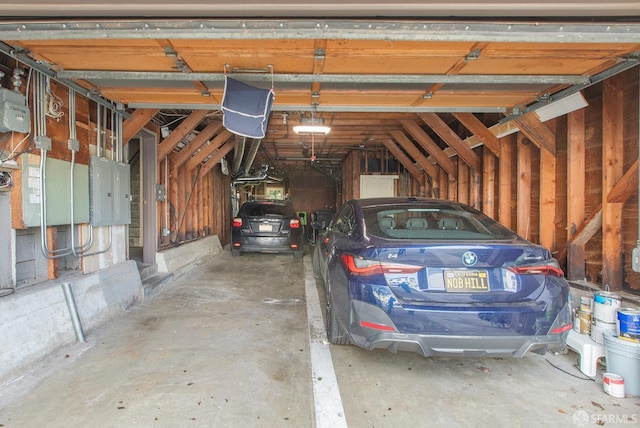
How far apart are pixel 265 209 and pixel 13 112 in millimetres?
5244

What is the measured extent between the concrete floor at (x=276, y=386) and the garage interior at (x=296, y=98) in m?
0.53

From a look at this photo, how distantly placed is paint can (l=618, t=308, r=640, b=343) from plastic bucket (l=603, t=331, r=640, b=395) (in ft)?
0.18

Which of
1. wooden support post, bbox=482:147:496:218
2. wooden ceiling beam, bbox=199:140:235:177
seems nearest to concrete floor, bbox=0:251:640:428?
wooden support post, bbox=482:147:496:218

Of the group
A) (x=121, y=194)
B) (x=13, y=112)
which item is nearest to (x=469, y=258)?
(x=13, y=112)

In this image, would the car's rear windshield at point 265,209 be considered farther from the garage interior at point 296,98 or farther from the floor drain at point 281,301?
the floor drain at point 281,301

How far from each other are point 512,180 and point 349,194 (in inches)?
238

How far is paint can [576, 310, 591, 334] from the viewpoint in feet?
9.45

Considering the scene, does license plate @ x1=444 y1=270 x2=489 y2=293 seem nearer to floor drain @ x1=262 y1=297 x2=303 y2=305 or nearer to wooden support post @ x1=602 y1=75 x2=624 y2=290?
wooden support post @ x1=602 y1=75 x2=624 y2=290

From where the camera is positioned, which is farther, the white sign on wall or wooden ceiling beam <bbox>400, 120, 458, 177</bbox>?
the white sign on wall

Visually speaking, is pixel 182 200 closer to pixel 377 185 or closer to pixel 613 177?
pixel 377 185

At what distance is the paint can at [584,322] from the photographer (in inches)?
113

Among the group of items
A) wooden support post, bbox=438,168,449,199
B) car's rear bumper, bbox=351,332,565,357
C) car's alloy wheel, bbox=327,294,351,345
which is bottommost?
car's alloy wheel, bbox=327,294,351,345

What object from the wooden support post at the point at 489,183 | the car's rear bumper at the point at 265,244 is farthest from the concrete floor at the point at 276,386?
the car's rear bumper at the point at 265,244

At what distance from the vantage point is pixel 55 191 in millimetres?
3303
